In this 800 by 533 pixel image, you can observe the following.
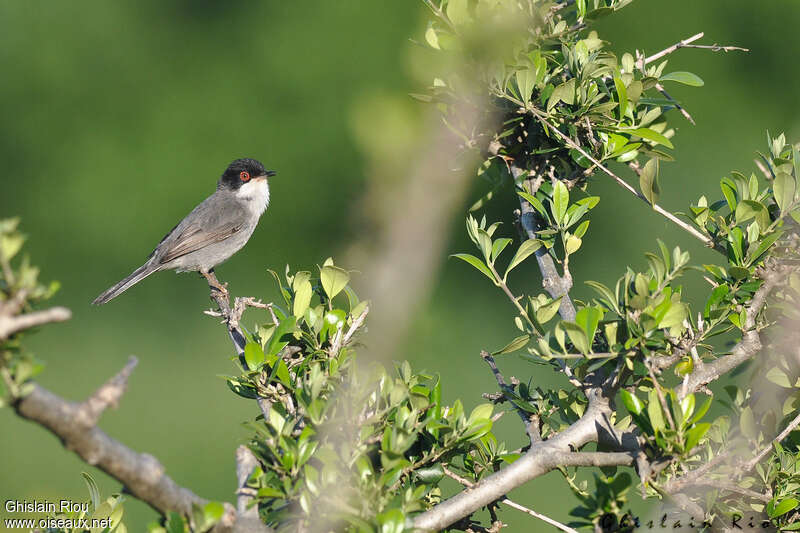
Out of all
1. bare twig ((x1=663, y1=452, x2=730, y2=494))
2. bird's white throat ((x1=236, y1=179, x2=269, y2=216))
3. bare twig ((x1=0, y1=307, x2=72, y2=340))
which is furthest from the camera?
bird's white throat ((x1=236, y1=179, x2=269, y2=216))

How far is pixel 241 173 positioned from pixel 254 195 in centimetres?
18

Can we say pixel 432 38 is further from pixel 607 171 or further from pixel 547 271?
pixel 547 271

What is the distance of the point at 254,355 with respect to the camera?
2.19m

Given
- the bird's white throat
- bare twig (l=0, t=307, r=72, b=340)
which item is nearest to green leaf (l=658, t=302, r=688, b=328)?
bare twig (l=0, t=307, r=72, b=340)

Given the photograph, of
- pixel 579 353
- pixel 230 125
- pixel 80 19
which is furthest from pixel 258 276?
pixel 579 353

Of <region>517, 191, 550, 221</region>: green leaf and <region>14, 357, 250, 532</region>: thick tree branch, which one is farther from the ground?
<region>517, 191, 550, 221</region>: green leaf

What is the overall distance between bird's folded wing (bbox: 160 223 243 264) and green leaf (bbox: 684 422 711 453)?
13.8 ft

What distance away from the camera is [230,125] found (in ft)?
28.2

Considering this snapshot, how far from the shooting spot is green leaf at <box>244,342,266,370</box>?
2176mm

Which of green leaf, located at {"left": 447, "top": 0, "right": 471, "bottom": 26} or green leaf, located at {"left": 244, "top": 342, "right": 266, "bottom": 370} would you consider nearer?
green leaf, located at {"left": 244, "top": 342, "right": 266, "bottom": 370}

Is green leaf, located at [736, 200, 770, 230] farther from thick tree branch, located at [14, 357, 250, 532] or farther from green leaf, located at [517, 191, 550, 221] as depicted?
thick tree branch, located at [14, 357, 250, 532]

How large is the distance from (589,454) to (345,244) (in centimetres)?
125

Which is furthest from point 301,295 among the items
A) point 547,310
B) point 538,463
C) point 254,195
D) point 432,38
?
point 254,195

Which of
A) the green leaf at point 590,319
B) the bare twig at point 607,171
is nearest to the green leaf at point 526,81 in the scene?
the bare twig at point 607,171
